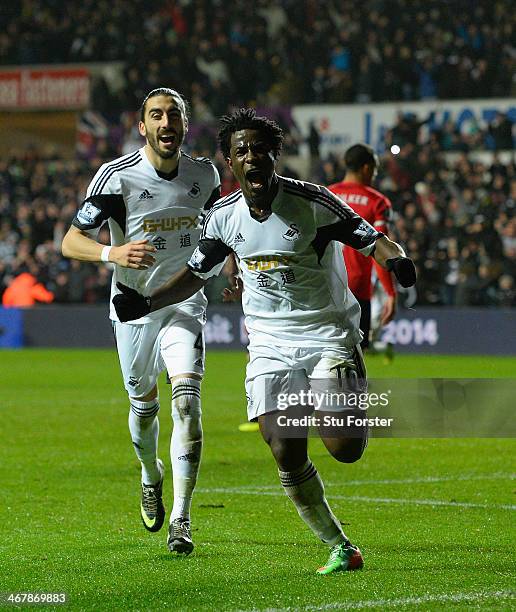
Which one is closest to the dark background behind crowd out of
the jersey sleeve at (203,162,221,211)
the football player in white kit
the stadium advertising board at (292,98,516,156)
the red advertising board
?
the stadium advertising board at (292,98,516,156)

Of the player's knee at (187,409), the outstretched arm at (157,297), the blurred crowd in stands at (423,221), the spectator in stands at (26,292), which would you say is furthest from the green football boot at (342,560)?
the spectator in stands at (26,292)

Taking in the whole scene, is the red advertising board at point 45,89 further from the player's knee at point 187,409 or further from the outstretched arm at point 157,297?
the outstretched arm at point 157,297

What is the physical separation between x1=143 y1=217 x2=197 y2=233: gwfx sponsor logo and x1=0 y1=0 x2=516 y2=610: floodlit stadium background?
128 cm

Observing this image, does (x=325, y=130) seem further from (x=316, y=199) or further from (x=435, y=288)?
(x=316, y=199)

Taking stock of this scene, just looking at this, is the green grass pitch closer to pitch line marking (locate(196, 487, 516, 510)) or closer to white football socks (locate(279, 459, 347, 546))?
pitch line marking (locate(196, 487, 516, 510))

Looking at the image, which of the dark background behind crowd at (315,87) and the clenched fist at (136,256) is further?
the dark background behind crowd at (315,87)

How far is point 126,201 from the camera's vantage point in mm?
6688

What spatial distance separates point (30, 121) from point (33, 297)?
847cm

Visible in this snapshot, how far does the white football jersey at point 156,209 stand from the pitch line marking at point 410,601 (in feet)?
7.66

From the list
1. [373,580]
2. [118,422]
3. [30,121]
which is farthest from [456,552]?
[30,121]

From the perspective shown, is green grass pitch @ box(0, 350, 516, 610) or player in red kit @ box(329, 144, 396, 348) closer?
green grass pitch @ box(0, 350, 516, 610)

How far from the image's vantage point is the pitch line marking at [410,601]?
4.71 m

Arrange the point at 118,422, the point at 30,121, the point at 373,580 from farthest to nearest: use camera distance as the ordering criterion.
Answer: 1. the point at 30,121
2. the point at 118,422
3. the point at 373,580

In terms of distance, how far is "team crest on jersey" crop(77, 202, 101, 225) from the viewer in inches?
251
